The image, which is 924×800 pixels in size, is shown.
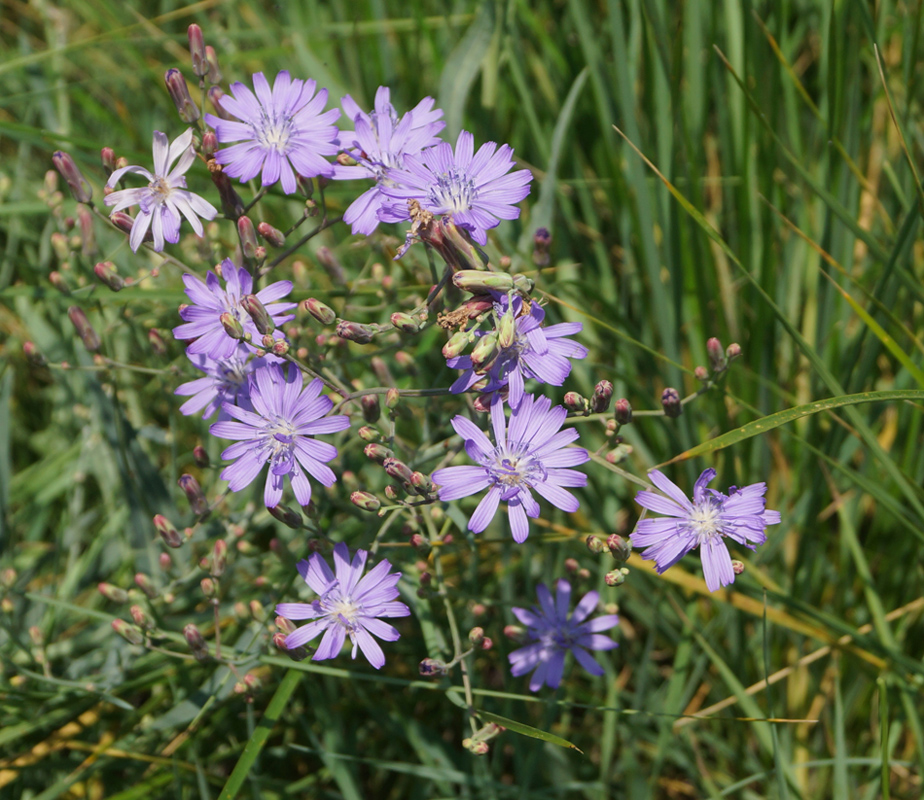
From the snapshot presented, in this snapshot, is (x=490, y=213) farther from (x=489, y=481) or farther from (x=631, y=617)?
(x=631, y=617)

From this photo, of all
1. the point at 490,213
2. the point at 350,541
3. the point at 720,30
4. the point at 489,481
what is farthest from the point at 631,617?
the point at 720,30

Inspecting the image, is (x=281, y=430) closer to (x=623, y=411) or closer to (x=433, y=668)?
(x=433, y=668)

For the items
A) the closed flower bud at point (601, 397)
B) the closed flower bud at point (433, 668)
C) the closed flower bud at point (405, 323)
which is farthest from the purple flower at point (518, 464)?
the closed flower bud at point (433, 668)

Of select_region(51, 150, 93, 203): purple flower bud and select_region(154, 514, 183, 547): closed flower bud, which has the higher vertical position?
select_region(51, 150, 93, 203): purple flower bud

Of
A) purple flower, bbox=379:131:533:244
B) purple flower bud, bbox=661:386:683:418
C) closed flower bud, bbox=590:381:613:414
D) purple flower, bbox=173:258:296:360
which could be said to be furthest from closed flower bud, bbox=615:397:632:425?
purple flower, bbox=173:258:296:360

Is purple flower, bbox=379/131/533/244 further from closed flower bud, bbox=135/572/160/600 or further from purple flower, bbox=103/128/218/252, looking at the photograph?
closed flower bud, bbox=135/572/160/600

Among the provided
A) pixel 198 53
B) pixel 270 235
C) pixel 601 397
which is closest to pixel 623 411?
pixel 601 397
